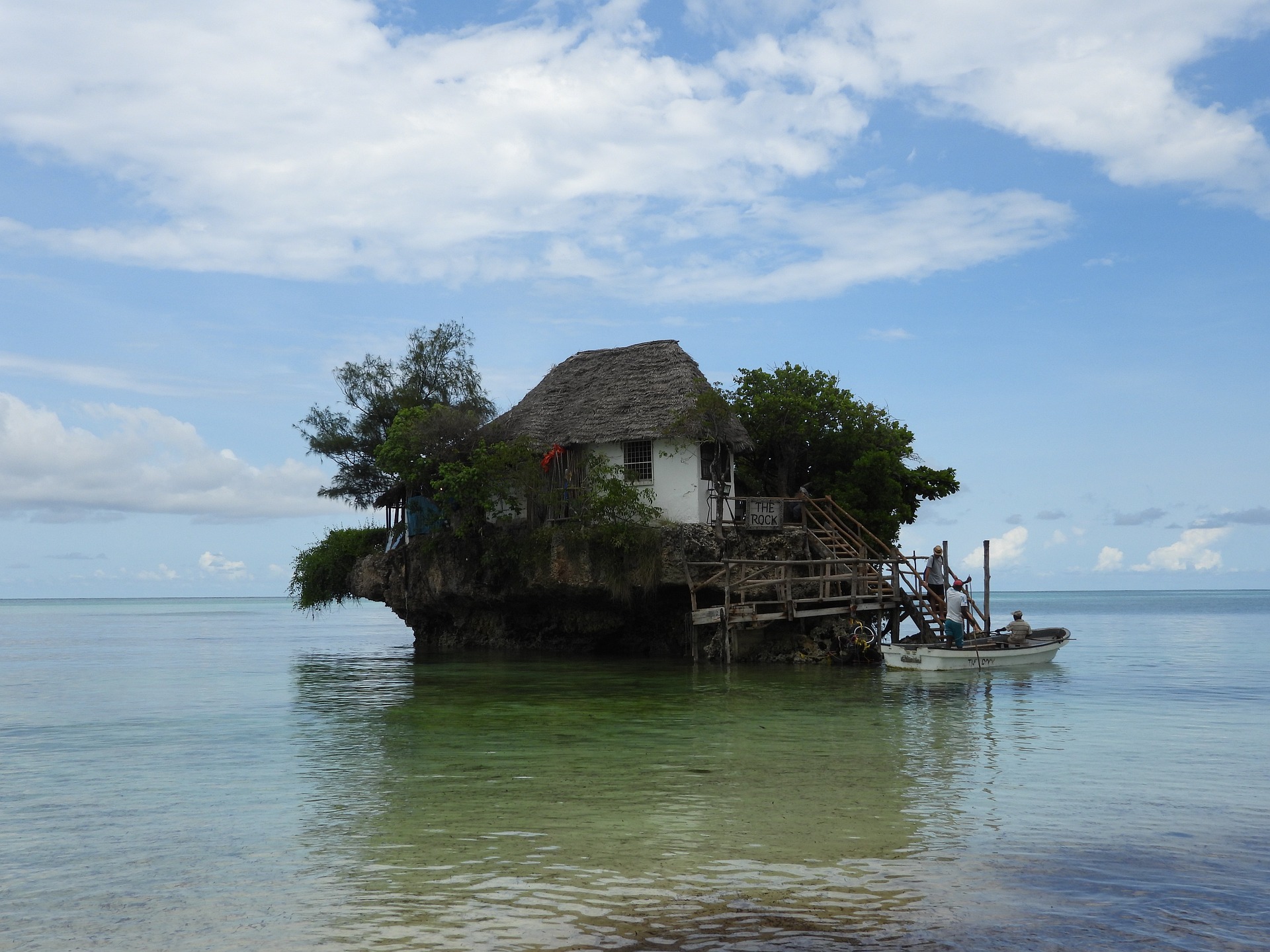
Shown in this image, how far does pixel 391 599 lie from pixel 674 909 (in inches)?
1237

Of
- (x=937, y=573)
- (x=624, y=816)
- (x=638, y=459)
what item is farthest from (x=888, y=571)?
(x=624, y=816)

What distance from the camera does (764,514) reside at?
3078 centimetres

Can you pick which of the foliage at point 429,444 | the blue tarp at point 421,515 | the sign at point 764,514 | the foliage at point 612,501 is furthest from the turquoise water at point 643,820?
the blue tarp at point 421,515

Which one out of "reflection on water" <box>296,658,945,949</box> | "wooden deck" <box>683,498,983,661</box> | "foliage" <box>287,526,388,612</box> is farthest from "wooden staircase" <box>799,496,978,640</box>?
"foliage" <box>287,526,388,612</box>

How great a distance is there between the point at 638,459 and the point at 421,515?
350 inches

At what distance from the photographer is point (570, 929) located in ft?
24.1

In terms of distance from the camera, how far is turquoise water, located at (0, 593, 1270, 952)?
7.64m

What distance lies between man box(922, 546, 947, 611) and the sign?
4.30 metres

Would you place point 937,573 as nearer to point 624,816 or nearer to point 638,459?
point 638,459

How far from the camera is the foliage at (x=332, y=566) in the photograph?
1585 inches

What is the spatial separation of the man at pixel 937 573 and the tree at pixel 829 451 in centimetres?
671

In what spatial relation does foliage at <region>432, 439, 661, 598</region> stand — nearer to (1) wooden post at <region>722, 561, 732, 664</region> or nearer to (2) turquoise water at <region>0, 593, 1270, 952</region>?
(1) wooden post at <region>722, 561, 732, 664</region>

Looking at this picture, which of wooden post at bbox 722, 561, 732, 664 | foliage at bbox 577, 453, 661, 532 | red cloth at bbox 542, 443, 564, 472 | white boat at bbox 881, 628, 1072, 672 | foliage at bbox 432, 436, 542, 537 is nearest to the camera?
white boat at bbox 881, 628, 1072, 672

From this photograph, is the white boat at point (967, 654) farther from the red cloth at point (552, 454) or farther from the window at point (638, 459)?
the red cloth at point (552, 454)
